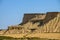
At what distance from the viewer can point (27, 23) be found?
242 ft

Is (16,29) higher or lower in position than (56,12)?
lower

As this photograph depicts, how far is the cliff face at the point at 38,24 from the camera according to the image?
52.2 metres

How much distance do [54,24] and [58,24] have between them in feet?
3.16

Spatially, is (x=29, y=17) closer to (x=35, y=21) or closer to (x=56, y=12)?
(x=35, y=21)

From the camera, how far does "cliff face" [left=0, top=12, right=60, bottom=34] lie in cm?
5216

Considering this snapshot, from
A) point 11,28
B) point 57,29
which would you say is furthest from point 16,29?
point 57,29

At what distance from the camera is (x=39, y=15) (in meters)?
77.7

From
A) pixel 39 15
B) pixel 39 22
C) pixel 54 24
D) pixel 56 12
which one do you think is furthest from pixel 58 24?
pixel 39 15

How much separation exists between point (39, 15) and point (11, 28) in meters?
16.5

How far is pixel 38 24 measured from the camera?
2739 inches

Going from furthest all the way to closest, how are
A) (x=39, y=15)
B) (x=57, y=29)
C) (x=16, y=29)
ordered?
(x=39, y=15) → (x=16, y=29) → (x=57, y=29)

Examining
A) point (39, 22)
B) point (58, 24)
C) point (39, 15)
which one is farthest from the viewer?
point (39, 15)

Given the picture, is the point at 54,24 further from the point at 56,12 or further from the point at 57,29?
the point at 56,12

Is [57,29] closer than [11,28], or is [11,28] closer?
[57,29]
